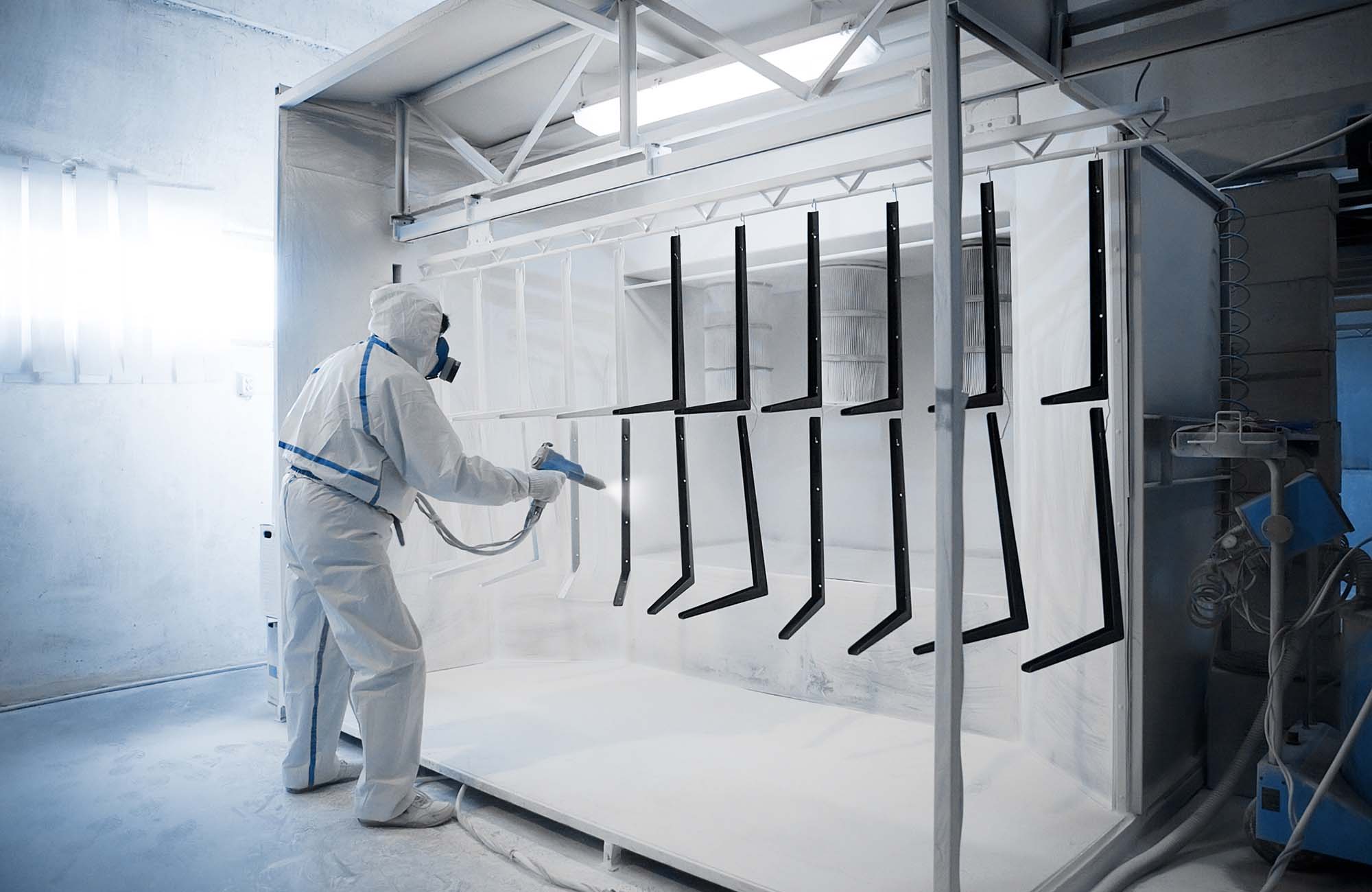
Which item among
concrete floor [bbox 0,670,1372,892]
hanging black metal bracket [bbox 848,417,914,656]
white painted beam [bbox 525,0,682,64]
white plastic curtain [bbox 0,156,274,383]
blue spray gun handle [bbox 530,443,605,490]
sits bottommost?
concrete floor [bbox 0,670,1372,892]

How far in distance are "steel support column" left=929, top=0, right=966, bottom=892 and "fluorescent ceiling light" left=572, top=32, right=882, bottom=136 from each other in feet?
3.67

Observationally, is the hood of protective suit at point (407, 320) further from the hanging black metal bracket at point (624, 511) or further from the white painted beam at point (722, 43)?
the white painted beam at point (722, 43)

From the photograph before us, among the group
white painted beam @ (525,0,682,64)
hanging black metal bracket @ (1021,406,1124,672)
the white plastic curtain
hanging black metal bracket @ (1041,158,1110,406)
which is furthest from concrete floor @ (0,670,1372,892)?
white painted beam @ (525,0,682,64)

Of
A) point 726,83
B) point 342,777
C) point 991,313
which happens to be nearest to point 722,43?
point 726,83

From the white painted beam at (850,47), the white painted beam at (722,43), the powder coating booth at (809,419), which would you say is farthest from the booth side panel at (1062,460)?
the white painted beam at (722,43)

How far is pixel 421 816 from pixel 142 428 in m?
3.02

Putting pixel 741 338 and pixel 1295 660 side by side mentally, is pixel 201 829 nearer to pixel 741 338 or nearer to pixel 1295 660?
pixel 741 338

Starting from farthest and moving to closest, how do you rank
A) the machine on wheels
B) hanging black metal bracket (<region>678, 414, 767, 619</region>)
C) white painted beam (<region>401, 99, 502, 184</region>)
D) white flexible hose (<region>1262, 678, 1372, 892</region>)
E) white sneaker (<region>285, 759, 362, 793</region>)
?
white painted beam (<region>401, 99, 502, 184</region>)
white sneaker (<region>285, 759, 362, 793</region>)
hanging black metal bracket (<region>678, 414, 767, 619</region>)
the machine on wheels
white flexible hose (<region>1262, 678, 1372, 892</region>)

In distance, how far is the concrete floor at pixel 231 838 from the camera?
8.23ft

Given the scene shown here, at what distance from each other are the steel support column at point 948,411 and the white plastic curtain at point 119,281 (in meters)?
4.37

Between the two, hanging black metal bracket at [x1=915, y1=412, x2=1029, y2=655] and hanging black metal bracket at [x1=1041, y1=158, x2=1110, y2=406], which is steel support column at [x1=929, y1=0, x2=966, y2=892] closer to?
hanging black metal bracket at [x1=915, y1=412, x2=1029, y2=655]

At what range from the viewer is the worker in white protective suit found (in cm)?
290

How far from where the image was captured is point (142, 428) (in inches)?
187

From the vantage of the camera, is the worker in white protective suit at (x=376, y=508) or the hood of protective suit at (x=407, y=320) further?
the hood of protective suit at (x=407, y=320)
